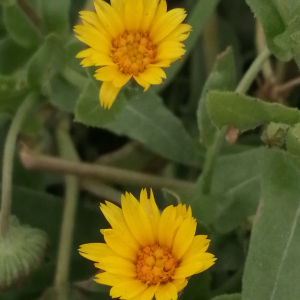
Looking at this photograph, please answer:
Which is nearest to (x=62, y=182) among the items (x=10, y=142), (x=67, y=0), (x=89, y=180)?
(x=89, y=180)

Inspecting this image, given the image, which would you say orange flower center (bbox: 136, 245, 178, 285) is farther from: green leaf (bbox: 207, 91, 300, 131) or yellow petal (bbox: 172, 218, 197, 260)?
green leaf (bbox: 207, 91, 300, 131)

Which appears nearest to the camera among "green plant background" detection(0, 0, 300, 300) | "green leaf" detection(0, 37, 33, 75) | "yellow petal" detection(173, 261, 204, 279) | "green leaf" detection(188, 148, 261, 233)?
"yellow petal" detection(173, 261, 204, 279)

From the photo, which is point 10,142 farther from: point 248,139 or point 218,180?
point 248,139

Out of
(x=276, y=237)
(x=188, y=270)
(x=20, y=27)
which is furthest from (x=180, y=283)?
(x=20, y=27)

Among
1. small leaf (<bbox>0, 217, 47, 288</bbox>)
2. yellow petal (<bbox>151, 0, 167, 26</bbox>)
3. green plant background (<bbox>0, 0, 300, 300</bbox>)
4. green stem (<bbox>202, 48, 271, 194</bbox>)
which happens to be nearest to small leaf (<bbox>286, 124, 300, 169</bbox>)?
green plant background (<bbox>0, 0, 300, 300</bbox>)

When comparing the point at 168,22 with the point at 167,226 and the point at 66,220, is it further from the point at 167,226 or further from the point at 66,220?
the point at 66,220
